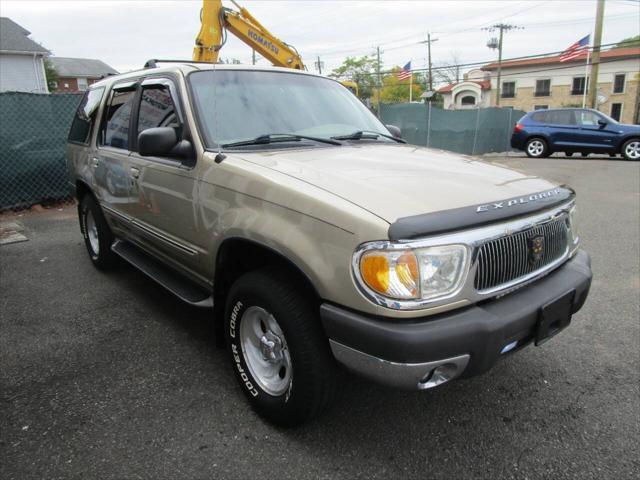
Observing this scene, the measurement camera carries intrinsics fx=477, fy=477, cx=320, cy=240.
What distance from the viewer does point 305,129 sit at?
3.09 metres

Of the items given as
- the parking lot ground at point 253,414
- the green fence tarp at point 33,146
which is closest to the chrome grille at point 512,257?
the parking lot ground at point 253,414

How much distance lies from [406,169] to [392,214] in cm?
68

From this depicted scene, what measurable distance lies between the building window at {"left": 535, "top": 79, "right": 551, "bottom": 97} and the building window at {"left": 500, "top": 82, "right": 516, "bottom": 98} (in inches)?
95.9

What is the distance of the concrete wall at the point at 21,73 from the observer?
2906cm

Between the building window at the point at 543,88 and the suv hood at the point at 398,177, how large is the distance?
52.0 m

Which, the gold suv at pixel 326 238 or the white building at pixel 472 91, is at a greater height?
the white building at pixel 472 91

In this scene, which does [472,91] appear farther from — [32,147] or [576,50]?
[32,147]

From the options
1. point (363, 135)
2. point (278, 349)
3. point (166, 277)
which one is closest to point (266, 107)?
point (363, 135)

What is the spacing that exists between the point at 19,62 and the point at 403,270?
1397 inches

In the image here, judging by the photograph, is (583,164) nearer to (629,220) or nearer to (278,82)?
(629,220)

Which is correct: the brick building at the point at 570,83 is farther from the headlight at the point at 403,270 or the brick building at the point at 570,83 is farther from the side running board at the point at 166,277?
the headlight at the point at 403,270

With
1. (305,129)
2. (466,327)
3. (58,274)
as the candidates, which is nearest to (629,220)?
(305,129)

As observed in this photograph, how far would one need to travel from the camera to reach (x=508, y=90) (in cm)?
5069

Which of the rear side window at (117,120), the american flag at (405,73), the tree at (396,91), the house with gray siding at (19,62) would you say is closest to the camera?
the rear side window at (117,120)
